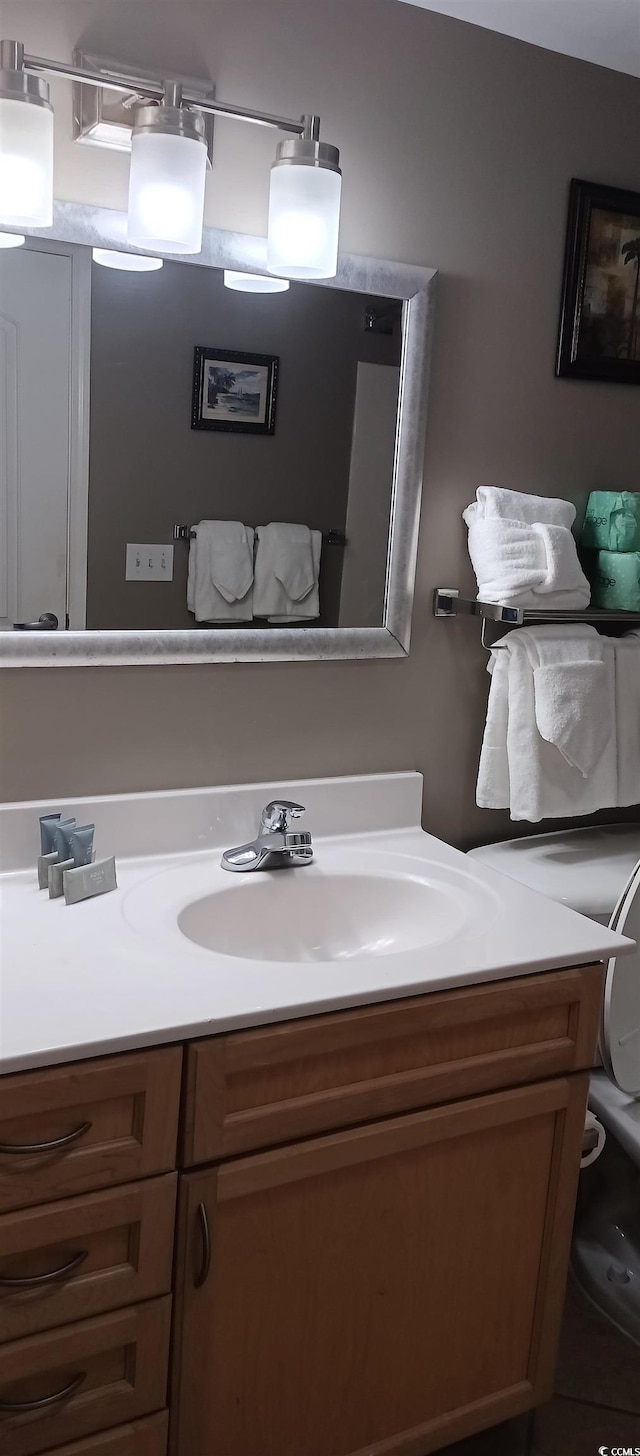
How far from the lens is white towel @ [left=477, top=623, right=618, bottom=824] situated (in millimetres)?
1832

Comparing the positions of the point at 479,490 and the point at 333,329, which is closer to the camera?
the point at 333,329

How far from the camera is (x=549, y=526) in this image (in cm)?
181

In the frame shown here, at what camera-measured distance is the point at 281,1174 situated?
1229 mm

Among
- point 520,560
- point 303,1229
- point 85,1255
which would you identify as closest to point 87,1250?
point 85,1255

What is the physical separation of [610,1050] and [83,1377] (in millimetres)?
828

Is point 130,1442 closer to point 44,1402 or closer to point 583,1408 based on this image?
point 44,1402

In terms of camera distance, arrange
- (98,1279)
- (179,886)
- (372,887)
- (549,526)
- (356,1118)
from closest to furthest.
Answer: (98,1279) → (356,1118) → (179,886) → (372,887) → (549,526)

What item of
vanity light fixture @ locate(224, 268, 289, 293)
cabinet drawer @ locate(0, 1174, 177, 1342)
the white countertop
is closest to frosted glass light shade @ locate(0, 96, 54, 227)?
vanity light fixture @ locate(224, 268, 289, 293)

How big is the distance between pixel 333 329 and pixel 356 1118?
1.14 meters

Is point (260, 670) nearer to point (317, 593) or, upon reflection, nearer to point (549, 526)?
point (317, 593)

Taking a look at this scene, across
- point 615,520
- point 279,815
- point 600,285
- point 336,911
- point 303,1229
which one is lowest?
point 303,1229

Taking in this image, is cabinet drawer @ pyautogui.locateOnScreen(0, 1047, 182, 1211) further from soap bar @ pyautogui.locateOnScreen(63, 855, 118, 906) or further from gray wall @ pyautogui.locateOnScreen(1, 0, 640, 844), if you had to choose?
gray wall @ pyautogui.locateOnScreen(1, 0, 640, 844)

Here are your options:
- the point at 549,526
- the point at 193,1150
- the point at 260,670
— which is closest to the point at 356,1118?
the point at 193,1150

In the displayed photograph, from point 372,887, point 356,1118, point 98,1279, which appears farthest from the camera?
point 372,887
